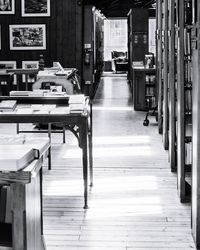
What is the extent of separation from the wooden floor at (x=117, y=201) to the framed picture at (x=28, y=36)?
5.26 meters

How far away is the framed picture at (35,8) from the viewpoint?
14.4 m

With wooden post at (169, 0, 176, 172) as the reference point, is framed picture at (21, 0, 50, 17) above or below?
above

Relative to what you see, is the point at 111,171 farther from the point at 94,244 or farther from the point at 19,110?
the point at 94,244

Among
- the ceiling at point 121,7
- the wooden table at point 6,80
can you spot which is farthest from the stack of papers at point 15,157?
the ceiling at point 121,7

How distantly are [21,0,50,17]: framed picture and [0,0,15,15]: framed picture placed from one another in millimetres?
278

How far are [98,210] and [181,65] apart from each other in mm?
1626

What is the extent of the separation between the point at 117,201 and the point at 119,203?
0.08 m

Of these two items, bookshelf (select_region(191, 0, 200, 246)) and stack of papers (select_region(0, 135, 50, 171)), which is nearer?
stack of papers (select_region(0, 135, 50, 171))

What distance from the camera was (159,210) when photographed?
5480 millimetres

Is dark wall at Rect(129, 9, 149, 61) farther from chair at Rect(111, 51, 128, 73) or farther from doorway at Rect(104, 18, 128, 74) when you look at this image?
doorway at Rect(104, 18, 128, 74)

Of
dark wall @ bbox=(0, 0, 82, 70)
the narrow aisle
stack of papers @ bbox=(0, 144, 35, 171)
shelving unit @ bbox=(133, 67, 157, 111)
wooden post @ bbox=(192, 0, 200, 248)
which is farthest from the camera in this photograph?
dark wall @ bbox=(0, 0, 82, 70)

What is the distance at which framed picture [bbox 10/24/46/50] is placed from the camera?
47.7ft

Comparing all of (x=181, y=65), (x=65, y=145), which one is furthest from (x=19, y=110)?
(x=65, y=145)

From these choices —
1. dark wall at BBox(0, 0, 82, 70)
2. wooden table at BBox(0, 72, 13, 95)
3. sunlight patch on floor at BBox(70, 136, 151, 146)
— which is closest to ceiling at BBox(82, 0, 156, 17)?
dark wall at BBox(0, 0, 82, 70)
